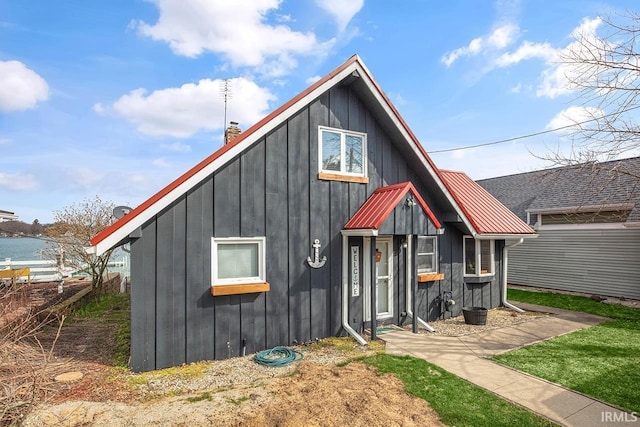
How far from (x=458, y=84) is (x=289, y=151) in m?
8.89

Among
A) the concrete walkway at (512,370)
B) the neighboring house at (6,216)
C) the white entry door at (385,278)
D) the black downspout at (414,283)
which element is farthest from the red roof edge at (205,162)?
the neighboring house at (6,216)

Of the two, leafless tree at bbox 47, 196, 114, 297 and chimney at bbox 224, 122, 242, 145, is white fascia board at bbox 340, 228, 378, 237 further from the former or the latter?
leafless tree at bbox 47, 196, 114, 297

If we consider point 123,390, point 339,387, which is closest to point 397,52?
point 339,387

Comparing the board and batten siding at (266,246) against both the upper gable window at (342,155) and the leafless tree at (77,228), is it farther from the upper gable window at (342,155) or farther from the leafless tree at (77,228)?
the leafless tree at (77,228)

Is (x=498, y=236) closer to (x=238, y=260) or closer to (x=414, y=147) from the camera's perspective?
(x=414, y=147)

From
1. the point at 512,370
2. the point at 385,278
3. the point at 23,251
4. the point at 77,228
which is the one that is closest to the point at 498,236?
the point at 385,278

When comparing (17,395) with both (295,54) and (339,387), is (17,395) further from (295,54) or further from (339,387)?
(295,54)

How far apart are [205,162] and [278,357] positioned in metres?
4.02

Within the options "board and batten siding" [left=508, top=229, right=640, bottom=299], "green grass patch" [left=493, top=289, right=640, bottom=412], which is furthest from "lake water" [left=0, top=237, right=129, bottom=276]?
"board and batten siding" [left=508, top=229, right=640, bottom=299]

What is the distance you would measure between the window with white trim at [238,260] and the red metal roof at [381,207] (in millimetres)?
2200

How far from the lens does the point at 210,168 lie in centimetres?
618

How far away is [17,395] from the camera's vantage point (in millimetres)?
3006

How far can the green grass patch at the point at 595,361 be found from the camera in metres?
5.16

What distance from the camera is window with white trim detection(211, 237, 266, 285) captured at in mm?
6468
